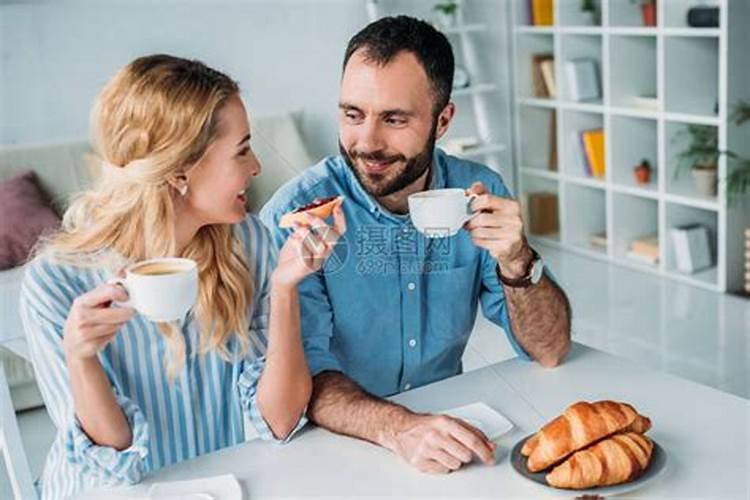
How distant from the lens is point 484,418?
731 millimetres

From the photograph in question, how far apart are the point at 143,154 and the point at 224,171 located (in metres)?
0.05

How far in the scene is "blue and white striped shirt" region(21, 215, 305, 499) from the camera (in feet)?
2.14

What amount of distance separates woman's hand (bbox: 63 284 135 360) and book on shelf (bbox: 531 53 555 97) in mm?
1241

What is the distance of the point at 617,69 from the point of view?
2.12 meters

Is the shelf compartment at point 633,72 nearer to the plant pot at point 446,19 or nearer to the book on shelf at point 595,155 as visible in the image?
the book on shelf at point 595,155

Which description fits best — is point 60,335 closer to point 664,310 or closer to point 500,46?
point 500,46

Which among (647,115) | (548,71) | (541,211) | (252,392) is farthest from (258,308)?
(647,115)

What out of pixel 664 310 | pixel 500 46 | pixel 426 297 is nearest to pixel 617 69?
pixel 664 310

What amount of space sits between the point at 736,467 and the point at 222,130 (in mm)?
370

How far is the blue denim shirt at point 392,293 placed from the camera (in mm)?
793

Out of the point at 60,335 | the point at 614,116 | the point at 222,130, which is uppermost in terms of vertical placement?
the point at 222,130

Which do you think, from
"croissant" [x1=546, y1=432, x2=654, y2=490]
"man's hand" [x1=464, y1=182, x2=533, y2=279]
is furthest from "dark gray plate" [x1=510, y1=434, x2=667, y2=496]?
"man's hand" [x1=464, y1=182, x2=533, y2=279]

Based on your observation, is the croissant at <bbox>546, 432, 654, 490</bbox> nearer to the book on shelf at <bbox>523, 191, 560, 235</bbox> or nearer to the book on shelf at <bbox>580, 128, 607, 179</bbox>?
the book on shelf at <bbox>523, 191, 560, 235</bbox>

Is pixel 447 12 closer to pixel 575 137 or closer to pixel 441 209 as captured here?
pixel 441 209
